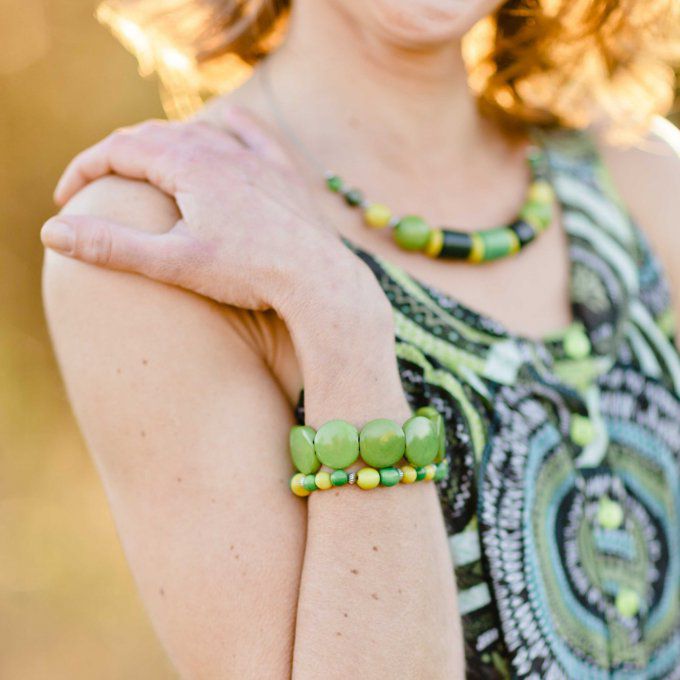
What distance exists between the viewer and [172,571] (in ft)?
4.08

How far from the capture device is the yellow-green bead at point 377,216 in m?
1.53

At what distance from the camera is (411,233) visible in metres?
1.53

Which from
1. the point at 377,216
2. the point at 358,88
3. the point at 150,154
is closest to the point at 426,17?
the point at 358,88

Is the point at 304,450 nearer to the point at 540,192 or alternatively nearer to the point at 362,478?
the point at 362,478

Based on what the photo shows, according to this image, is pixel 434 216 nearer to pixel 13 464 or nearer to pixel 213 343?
pixel 213 343

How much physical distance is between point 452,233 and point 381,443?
19.0 inches

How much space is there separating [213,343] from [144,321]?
0.30 ft

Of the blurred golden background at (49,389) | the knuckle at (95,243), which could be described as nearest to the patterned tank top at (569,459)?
the knuckle at (95,243)

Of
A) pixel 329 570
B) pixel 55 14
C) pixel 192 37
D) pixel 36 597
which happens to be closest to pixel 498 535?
pixel 329 570

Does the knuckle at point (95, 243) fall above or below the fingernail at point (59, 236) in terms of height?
above

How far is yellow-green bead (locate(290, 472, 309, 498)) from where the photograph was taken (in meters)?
1.24

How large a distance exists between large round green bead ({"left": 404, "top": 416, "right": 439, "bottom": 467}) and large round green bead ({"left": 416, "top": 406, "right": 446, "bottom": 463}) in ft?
0.06

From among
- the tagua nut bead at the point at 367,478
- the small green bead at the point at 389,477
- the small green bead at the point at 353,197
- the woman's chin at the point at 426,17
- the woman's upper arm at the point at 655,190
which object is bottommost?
the tagua nut bead at the point at 367,478

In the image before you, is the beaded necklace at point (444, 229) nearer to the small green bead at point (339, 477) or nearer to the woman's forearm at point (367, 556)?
the woman's forearm at point (367, 556)
